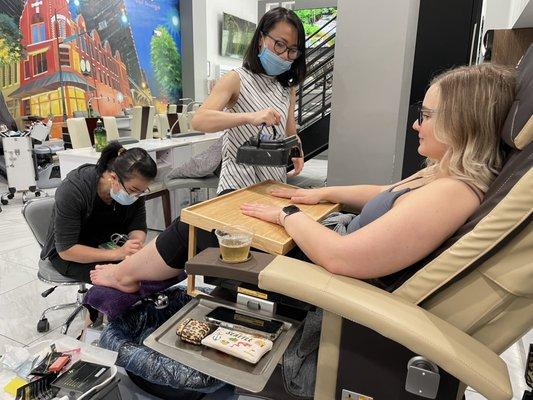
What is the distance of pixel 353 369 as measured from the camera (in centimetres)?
93

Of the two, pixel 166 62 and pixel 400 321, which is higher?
pixel 166 62

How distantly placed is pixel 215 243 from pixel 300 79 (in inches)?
35.4

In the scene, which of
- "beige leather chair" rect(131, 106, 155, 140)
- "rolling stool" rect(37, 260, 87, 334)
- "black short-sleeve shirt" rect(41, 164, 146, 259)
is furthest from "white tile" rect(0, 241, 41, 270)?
"beige leather chair" rect(131, 106, 155, 140)

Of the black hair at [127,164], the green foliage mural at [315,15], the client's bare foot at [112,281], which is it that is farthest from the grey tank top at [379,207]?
the green foliage mural at [315,15]

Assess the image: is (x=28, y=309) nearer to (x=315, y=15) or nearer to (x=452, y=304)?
(x=452, y=304)

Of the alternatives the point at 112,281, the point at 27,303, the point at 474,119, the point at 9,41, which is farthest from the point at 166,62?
the point at 474,119

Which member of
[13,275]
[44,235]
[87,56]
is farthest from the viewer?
[87,56]

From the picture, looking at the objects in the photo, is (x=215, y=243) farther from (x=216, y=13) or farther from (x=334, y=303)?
(x=216, y=13)

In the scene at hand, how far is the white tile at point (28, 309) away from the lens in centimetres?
206

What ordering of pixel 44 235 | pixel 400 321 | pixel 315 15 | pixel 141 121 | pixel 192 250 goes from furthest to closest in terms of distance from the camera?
Answer: 1. pixel 315 15
2. pixel 141 121
3. pixel 44 235
4. pixel 192 250
5. pixel 400 321

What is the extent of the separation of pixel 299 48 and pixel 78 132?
2757mm

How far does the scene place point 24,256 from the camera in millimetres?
3111

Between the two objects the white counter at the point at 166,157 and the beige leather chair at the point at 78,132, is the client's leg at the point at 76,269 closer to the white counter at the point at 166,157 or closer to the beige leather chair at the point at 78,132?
the white counter at the point at 166,157

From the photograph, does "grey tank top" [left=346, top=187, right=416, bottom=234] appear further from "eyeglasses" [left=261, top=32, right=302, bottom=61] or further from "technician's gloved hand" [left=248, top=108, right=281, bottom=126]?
"eyeglasses" [left=261, top=32, right=302, bottom=61]
